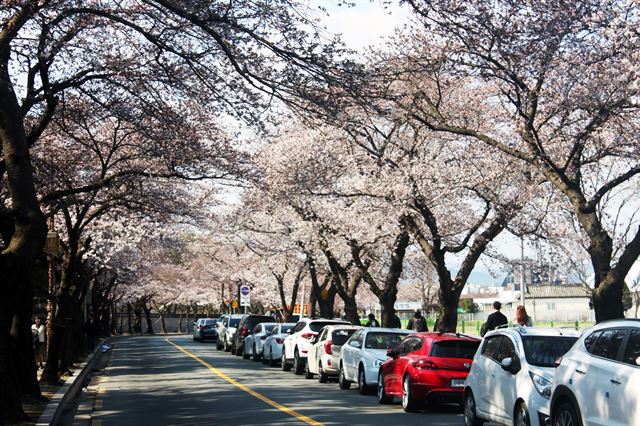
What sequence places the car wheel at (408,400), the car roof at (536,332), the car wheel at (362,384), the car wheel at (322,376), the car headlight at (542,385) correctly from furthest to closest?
the car wheel at (322,376)
the car wheel at (362,384)
the car wheel at (408,400)
the car roof at (536,332)
the car headlight at (542,385)

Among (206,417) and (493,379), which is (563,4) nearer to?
(493,379)

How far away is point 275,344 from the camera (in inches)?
1249

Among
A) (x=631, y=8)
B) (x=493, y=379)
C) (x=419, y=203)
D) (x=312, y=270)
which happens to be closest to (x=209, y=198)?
(x=312, y=270)

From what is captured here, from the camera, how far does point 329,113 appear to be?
13.3m

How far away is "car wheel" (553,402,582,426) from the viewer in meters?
9.06

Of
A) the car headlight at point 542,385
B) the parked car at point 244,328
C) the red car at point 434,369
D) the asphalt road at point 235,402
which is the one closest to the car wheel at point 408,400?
the red car at point 434,369

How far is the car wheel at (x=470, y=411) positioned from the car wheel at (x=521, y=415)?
158 cm

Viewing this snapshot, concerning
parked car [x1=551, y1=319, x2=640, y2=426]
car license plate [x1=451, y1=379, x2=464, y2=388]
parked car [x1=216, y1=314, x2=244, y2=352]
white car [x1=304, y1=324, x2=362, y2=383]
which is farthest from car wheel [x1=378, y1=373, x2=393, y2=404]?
parked car [x1=216, y1=314, x2=244, y2=352]

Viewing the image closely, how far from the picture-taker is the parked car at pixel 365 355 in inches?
780

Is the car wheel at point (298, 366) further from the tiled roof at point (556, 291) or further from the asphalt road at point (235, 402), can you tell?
the tiled roof at point (556, 291)

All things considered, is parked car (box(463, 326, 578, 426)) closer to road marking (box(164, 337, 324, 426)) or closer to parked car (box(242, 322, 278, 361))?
road marking (box(164, 337, 324, 426))

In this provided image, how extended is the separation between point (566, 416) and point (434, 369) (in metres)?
6.79

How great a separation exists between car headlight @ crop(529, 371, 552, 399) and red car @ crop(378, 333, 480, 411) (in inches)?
182

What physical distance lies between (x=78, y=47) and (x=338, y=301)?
231 ft
